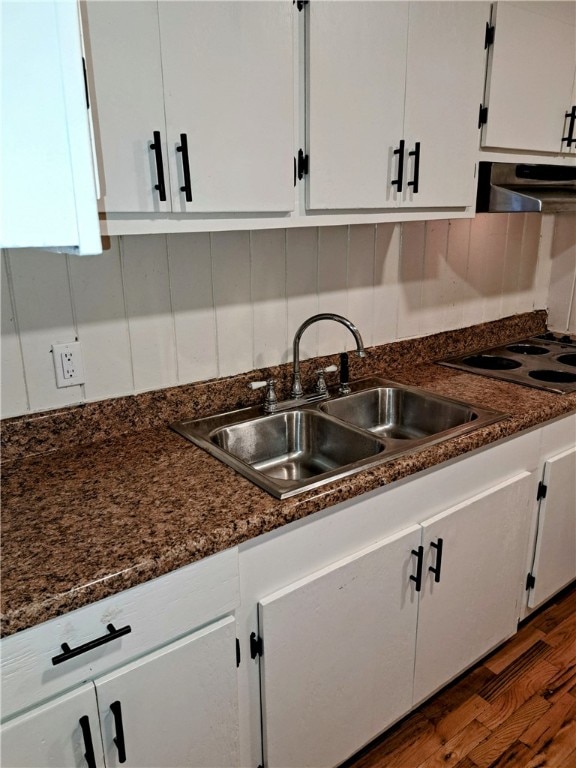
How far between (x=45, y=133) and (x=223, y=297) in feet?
3.17

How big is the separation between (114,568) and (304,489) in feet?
1.37

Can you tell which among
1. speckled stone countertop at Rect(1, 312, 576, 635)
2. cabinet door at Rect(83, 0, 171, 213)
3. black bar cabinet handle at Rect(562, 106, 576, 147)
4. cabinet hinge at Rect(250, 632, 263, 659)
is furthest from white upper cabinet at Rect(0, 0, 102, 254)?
black bar cabinet handle at Rect(562, 106, 576, 147)

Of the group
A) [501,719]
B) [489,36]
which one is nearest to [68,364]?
[489,36]

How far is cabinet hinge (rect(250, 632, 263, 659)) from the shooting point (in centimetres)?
119

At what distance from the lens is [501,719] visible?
1684mm

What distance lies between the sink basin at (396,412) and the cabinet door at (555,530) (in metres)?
0.37

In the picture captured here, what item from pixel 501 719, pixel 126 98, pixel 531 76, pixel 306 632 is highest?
pixel 531 76

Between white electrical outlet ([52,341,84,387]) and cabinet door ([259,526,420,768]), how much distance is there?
0.72 meters

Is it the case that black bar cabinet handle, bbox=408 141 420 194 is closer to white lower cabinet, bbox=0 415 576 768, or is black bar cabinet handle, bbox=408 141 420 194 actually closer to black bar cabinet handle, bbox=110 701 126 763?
white lower cabinet, bbox=0 415 576 768

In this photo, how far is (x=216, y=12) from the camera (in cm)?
113

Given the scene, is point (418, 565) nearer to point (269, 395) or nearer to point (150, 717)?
point (269, 395)

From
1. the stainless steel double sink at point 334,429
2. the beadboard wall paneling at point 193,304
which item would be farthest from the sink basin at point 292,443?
the beadboard wall paneling at point 193,304

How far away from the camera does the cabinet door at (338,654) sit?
4.05 feet

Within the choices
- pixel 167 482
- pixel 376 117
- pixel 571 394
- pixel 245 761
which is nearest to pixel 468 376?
pixel 571 394
